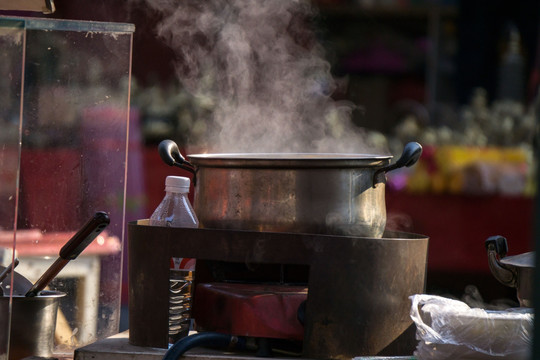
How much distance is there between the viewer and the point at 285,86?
2.44 metres

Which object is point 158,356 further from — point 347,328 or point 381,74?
point 381,74

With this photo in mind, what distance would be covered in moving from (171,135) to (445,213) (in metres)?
1.90

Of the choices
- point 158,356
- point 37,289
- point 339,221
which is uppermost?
point 339,221

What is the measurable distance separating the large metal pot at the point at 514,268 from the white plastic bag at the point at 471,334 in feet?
0.45

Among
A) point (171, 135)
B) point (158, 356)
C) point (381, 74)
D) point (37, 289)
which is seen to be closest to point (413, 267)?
point (158, 356)

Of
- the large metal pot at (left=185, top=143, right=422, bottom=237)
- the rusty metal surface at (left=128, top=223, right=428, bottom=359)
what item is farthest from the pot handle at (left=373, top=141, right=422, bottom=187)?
the rusty metal surface at (left=128, top=223, right=428, bottom=359)

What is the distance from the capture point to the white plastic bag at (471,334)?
1.51 m

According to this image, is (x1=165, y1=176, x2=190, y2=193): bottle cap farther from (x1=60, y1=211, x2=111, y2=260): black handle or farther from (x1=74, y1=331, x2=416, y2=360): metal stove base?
(x1=74, y1=331, x2=416, y2=360): metal stove base

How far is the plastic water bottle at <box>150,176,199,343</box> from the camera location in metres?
1.73

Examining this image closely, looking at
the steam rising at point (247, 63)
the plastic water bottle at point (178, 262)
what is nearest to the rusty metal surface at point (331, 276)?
the plastic water bottle at point (178, 262)

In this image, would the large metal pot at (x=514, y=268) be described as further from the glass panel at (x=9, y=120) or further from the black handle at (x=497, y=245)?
the glass panel at (x=9, y=120)

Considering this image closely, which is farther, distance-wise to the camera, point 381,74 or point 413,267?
point 381,74

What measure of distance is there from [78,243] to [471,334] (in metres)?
0.83

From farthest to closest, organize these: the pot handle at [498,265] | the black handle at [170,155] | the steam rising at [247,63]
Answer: the steam rising at [247,63]
the black handle at [170,155]
the pot handle at [498,265]
